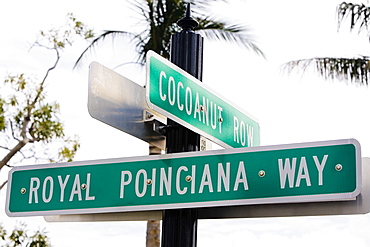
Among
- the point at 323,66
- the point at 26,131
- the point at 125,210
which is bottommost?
the point at 125,210

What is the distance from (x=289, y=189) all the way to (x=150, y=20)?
795 centimetres

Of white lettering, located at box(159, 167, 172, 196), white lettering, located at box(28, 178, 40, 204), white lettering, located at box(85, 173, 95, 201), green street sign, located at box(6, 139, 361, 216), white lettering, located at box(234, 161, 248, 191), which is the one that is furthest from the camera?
white lettering, located at box(28, 178, 40, 204)

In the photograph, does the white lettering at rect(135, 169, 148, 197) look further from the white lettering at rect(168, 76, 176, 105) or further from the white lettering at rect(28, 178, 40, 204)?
the white lettering at rect(28, 178, 40, 204)

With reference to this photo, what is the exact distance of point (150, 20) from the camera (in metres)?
10.1

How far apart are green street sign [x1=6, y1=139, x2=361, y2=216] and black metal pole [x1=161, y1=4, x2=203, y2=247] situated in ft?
0.53

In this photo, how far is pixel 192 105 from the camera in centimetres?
274

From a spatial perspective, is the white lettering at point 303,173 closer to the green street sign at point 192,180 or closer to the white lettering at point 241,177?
the green street sign at point 192,180

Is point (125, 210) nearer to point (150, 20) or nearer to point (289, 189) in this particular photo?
point (289, 189)

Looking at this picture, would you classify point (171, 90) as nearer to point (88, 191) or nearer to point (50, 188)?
point (88, 191)

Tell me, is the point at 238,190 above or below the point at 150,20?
below

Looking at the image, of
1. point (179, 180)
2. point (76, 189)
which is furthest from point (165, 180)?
point (76, 189)

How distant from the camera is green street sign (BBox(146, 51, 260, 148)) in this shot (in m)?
2.59

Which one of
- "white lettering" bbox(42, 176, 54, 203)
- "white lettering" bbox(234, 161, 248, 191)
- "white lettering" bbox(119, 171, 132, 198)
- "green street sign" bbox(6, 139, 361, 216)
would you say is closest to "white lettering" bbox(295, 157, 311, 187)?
"green street sign" bbox(6, 139, 361, 216)

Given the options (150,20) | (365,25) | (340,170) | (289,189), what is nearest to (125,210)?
(289,189)
